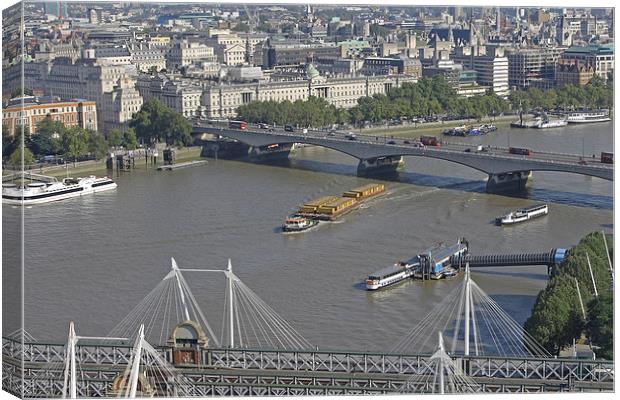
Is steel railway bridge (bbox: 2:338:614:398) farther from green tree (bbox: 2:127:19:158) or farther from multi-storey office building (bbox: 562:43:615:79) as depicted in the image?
multi-storey office building (bbox: 562:43:615:79)

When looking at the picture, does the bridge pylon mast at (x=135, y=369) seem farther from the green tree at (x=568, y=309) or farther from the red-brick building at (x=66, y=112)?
the red-brick building at (x=66, y=112)

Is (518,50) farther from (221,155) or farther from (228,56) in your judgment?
(221,155)

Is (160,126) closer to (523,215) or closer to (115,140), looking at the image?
(115,140)

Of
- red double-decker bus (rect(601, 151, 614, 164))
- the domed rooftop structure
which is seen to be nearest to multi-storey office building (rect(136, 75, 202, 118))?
the domed rooftop structure

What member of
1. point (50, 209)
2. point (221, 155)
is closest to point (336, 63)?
point (221, 155)

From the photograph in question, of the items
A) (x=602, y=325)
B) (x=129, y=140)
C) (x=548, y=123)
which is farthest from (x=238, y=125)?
(x=602, y=325)

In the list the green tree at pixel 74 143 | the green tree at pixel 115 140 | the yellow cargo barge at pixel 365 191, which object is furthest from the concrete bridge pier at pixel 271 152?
the yellow cargo barge at pixel 365 191

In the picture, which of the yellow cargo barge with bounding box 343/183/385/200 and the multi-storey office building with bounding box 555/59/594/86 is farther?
the multi-storey office building with bounding box 555/59/594/86
